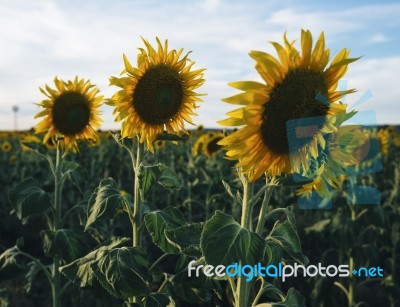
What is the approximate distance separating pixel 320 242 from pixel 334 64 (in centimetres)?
500

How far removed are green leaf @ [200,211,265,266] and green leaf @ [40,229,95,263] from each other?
1.64 meters

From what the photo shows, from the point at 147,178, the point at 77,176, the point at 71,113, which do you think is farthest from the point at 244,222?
the point at 71,113

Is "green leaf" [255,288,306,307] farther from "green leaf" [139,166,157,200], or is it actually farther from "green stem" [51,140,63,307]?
"green stem" [51,140,63,307]

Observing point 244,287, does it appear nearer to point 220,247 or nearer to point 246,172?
point 220,247

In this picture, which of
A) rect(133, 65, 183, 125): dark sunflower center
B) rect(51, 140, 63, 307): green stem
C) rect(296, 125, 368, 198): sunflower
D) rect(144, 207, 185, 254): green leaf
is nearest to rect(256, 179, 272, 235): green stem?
rect(296, 125, 368, 198): sunflower

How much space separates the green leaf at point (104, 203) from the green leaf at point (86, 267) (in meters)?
0.15

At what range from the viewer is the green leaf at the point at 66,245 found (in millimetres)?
3148

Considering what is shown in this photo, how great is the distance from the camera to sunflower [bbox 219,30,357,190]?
1.62 m

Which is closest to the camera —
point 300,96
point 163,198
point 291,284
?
Answer: point 300,96

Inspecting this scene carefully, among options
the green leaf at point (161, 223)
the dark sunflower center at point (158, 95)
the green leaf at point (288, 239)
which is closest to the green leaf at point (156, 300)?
the green leaf at point (161, 223)

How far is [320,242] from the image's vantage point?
645 centimetres

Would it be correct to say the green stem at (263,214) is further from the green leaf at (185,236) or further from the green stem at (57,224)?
the green stem at (57,224)

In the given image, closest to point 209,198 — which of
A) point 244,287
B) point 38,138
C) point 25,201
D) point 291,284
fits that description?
point 291,284

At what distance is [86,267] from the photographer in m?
2.50
